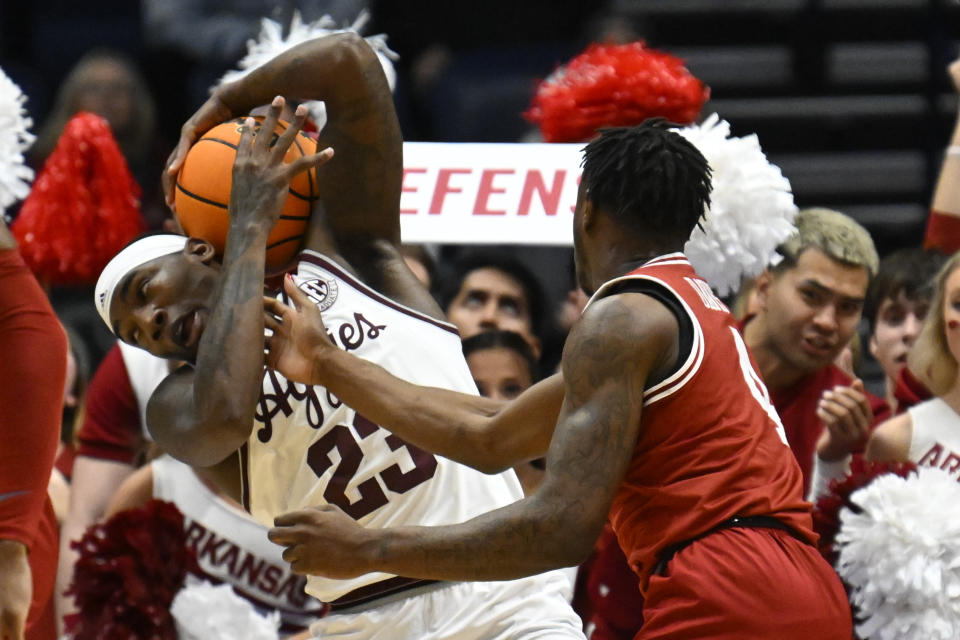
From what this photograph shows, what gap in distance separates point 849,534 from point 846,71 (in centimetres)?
418

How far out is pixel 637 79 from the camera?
188 inches

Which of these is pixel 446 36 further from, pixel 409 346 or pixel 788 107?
pixel 409 346

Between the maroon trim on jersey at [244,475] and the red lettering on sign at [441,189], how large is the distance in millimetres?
1250

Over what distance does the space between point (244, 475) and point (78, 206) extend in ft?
7.04

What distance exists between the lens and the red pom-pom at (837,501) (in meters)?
4.20

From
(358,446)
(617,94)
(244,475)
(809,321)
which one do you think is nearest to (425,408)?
(358,446)

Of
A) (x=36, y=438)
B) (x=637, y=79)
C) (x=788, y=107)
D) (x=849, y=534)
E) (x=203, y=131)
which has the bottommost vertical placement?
(x=788, y=107)

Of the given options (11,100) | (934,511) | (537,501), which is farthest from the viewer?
(11,100)

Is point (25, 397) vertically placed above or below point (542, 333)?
above

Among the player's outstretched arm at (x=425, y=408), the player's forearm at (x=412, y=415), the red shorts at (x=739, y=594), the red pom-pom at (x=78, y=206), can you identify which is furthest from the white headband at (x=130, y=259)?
the red pom-pom at (x=78, y=206)

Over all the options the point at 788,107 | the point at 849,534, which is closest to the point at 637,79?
the point at 849,534

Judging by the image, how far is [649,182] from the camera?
10.3ft

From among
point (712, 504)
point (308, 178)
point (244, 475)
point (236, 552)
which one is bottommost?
point (236, 552)

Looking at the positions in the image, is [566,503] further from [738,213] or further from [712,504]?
[738,213]
